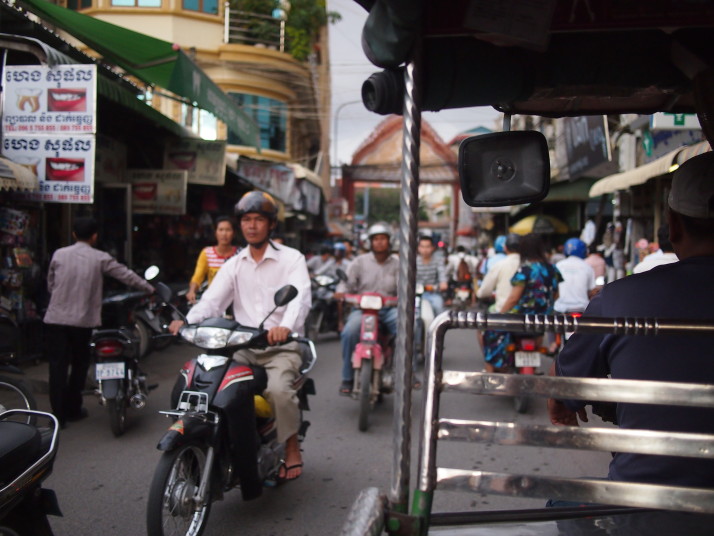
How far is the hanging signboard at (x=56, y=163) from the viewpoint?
22.5 feet

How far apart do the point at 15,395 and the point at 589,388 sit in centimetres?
410

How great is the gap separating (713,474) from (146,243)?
1177 cm

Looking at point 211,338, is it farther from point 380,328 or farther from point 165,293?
point 380,328

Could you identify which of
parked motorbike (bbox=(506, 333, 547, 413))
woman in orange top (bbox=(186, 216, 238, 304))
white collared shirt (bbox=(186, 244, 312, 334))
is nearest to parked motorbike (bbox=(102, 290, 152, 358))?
woman in orange top (bbox=(186, 216, 238, 304))

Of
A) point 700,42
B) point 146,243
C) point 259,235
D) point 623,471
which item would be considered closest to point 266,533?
point 259,235

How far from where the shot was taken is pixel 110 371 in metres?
5.47

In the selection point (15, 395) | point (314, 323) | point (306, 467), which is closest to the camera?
point (15, 395)

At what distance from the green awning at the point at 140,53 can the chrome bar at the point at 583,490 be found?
6775 millimetres

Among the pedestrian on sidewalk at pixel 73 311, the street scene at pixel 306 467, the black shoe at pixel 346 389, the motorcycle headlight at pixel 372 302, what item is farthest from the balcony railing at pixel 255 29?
the black shoe at pixel 346 389

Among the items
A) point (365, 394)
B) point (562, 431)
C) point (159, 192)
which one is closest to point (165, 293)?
point (365, 394)

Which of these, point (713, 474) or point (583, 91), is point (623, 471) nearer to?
point (713, 474)

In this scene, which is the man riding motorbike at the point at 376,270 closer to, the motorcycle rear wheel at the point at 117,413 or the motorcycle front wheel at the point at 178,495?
the motorcycle rear wheel at the point at 117,413

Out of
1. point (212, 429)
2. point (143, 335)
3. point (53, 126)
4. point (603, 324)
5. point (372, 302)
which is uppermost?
point (53, 126)

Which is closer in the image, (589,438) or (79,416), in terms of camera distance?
(589,438)
